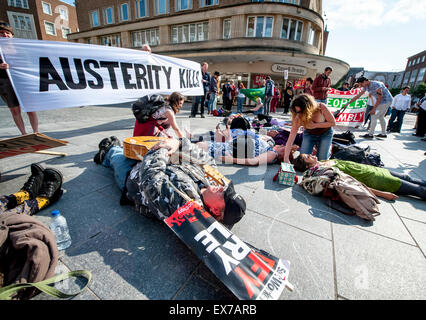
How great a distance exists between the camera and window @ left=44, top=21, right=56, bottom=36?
1279 inches

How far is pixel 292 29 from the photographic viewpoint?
56.7ft

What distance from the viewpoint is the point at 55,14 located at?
112 ft

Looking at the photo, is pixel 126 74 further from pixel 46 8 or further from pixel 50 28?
pixel 46 8

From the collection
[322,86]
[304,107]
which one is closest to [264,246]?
[304,107]

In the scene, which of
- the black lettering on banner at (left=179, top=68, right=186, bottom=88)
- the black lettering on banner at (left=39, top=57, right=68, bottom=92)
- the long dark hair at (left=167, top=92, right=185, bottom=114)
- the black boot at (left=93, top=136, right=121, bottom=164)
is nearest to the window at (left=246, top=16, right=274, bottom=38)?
the black lettering on banner at (left=179, top=68, right=186, bottom=88)

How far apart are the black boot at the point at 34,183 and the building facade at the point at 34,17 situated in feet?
145

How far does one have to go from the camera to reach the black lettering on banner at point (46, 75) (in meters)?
2.92

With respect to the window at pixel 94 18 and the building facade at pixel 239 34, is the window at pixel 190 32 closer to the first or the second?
the building facade at pixel 239 34

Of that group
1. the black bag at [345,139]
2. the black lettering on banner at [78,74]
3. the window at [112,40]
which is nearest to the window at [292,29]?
the black bag at [345,139]

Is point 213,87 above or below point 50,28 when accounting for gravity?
below

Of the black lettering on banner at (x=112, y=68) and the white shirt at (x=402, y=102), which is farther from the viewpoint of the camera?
the white shirt at (x=402, y=102)

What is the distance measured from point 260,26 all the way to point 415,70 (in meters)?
78.9
